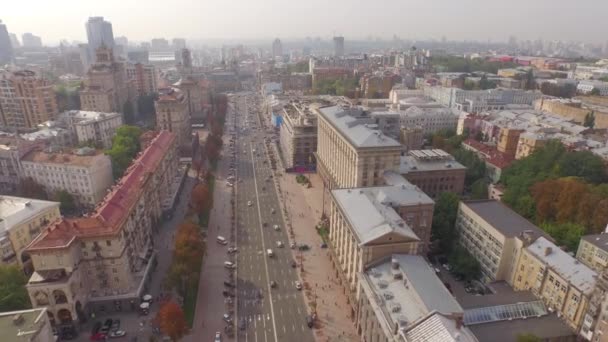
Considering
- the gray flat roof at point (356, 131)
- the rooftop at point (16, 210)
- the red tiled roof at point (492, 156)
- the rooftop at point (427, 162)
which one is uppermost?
the gray flat roof at point (356, 131)

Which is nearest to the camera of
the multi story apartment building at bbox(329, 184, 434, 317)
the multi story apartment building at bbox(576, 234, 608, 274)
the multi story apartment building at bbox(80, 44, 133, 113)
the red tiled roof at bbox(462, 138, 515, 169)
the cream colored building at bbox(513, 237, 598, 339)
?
the cream colored building at bbox(513, 237, 598, 339)

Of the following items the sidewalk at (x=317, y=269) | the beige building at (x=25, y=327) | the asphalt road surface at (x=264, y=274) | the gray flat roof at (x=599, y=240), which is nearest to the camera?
the beige building at (x=25, y=327)

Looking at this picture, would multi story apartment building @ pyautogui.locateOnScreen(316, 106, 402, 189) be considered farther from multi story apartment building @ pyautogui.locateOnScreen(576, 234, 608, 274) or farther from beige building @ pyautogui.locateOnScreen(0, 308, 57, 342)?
beige building @ pyautogui.locateOnScreen(0, 308, 57, 342)

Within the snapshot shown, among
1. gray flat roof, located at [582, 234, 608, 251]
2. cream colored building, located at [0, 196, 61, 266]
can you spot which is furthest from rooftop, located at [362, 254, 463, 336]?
cream colored building, located at [0, 196, 61, 266]

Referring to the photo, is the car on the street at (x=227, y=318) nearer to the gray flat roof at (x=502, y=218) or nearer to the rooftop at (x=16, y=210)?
the rooftop at (x=16, y=210)

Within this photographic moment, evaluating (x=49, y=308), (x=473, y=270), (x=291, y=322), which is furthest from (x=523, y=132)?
(x=49, y=308)

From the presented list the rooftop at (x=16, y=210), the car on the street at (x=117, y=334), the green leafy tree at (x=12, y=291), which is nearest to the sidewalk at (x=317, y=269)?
the car on the street at (x=117, y=334)
